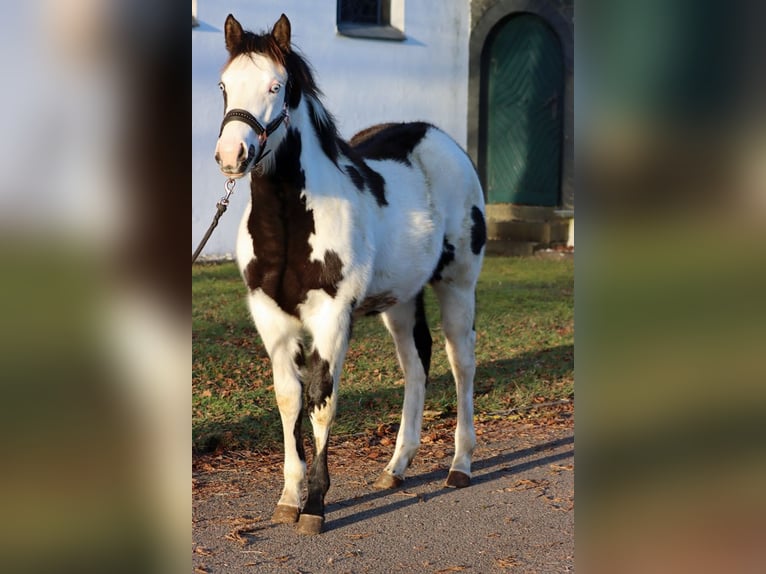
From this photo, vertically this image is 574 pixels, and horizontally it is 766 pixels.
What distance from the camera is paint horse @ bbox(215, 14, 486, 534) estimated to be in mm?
4027

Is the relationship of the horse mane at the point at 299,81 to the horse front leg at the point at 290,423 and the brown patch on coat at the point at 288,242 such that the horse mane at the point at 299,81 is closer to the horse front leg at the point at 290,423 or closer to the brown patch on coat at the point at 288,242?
the brown patch on coat at the point at 288,242

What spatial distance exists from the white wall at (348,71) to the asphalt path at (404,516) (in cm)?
659

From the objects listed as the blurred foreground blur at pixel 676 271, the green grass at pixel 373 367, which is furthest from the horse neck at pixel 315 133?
the blurred foreground blur at pixel 676 271

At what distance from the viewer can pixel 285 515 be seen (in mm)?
4582

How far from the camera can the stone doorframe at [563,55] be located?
14.6 meters

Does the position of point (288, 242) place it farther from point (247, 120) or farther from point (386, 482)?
point (386, 482)

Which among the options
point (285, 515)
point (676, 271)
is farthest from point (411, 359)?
point (676, 271)

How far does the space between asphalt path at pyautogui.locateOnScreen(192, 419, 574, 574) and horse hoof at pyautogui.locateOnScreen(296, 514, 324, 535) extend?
3 centimetres

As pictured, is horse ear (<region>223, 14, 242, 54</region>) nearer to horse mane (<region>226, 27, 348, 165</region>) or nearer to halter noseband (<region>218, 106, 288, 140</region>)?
horse mane (<region>226, 27, 348, 165</region>)

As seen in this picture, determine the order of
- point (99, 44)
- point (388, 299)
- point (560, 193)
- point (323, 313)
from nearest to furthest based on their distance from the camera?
point (99, 44) < point (323, 313) < point (388, 299) < point (560, 193)

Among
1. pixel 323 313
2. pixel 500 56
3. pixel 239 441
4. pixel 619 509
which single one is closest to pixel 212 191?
pixel 500 56

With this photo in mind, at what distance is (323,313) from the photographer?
4453 millimetres

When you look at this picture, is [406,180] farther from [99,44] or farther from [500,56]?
[500,56]

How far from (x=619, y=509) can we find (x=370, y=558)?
336 centimetres
